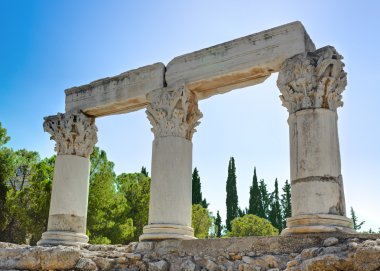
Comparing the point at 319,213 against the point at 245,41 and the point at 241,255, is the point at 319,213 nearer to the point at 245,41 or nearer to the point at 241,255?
the point at 241,255

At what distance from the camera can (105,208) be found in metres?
27.5

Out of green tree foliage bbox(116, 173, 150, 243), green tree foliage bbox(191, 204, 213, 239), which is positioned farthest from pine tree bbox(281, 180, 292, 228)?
green tree foliage bbox(116, 173, 150, 243)

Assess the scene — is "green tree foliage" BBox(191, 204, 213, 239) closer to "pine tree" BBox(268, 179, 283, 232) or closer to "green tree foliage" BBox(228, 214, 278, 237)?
"green tree foliage" BBox(228, 214, 278, 237)

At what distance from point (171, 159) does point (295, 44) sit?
14.6ft

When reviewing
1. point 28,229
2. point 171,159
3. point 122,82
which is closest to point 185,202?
point 171,159

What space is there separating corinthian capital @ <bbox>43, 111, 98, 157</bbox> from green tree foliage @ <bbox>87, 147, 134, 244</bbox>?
11.7 metres

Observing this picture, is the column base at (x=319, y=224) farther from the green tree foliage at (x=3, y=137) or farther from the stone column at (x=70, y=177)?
the green tree foliage at (x=3, y=137)

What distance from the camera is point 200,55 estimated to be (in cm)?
1280

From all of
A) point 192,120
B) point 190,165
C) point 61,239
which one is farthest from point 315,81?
point 61,239

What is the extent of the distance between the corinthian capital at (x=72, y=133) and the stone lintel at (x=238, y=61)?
3664mm

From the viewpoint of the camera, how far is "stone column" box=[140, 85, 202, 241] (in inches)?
467

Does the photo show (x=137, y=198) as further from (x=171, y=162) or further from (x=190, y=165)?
(x=171, y=162)

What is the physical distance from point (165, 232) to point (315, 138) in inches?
177

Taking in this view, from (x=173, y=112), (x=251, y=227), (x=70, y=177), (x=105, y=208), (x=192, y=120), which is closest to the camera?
(x=173, y=112)
